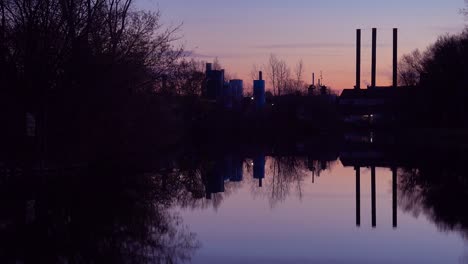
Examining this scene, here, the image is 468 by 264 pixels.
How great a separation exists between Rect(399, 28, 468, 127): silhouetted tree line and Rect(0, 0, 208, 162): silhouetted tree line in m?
39.7

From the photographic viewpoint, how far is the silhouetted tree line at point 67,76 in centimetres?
2733

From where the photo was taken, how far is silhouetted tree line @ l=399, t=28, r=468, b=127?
221 ft

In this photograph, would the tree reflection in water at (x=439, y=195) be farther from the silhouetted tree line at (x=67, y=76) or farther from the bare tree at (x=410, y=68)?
the bare tree at (x=410, y=68)

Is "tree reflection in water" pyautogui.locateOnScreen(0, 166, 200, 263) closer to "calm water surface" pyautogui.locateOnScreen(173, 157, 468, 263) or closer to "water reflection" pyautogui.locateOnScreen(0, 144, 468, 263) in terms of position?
"water reflection" pyautogui.locateOnScreen(0, 144, 468, 263)

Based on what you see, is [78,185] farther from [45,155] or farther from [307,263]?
A: [307,263]

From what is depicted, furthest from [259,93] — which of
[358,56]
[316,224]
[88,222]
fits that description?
[88,222]

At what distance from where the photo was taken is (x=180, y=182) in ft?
88.1

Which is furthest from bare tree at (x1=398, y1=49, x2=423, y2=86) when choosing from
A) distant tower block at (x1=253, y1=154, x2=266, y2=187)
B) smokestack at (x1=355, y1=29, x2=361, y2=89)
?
distant tower block at (x1=253, y1=154, x2=266, y2=187)

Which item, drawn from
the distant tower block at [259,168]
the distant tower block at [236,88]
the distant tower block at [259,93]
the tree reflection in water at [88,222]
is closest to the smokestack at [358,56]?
the distant tower block at [259,93]

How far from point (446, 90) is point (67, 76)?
157ft

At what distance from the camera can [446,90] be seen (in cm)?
7031

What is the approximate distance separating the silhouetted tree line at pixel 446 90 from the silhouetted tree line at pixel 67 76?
39.7 meters

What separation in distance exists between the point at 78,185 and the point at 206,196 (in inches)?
164

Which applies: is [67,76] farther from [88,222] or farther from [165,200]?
[88,222]
